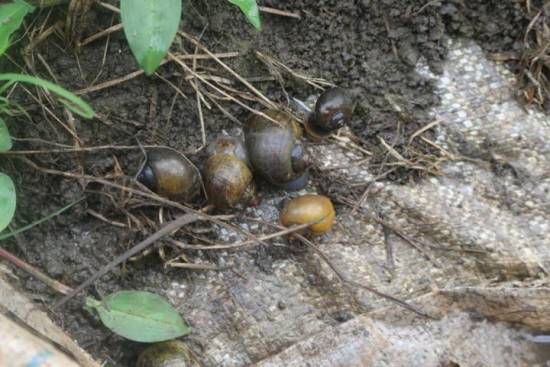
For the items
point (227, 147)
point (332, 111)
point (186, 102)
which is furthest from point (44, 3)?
point (332, 111)

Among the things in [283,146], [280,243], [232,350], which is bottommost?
[232,350]

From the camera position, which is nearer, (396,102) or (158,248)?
(158,248)

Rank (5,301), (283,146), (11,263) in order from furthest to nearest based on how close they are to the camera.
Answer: (283,146)
(11,263)
(5,301)

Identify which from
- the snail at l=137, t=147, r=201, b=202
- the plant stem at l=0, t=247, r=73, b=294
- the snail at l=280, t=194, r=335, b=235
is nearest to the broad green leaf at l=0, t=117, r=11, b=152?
the plant stem at l=0, t=247, r=73, b=294

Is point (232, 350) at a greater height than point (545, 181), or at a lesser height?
lesser

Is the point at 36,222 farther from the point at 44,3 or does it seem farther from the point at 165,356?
the point at 44,3

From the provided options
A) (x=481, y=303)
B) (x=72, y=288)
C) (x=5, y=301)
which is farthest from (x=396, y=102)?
(x=5, y=301)

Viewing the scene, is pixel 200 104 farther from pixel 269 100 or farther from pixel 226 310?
pixel 226 310

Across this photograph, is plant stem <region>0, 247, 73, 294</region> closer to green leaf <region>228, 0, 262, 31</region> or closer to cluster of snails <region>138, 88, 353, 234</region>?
cluster of snails <region>138, 88, 353, 234</region>
